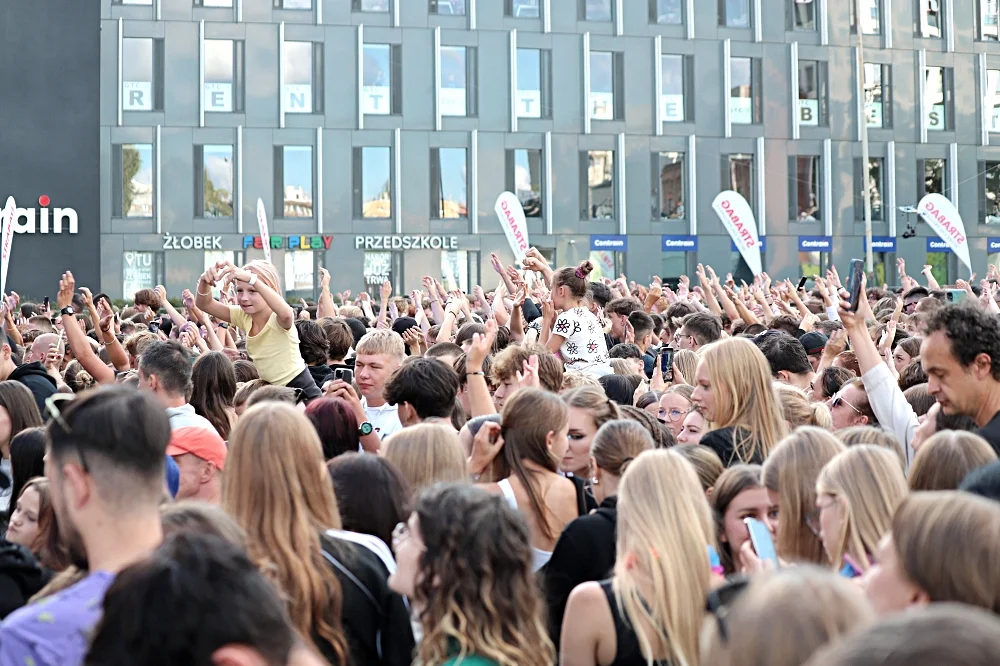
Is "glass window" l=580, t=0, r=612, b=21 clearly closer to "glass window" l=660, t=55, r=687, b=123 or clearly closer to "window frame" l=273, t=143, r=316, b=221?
"glass window" l=660, t=55, r=687, b=123

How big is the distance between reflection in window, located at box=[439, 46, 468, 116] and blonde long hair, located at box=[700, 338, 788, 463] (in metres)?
35.7

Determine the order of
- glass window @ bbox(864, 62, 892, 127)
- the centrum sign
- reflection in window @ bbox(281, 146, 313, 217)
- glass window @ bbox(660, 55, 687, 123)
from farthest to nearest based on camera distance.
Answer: glass window @ bbox(864, 62, 892, 127) < glass window @ bbox(660, 55, 687, 123) < reflection in window @ bbox(281, 146, 313, 217) < the centrum sign

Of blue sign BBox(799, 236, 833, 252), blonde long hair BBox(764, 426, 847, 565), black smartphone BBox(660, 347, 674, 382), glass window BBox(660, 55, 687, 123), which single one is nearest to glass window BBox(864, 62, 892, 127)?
blue sign BBox(799, 236, 833, 252)

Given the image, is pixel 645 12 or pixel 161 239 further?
pixel 645 12

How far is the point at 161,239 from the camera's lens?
38969 mm

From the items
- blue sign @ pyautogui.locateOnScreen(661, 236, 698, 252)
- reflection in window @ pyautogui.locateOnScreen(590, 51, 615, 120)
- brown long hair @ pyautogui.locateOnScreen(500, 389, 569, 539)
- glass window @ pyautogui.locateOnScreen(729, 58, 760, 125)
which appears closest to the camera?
brown long hair @ pyautogui.locateOnScreen(500, 389, 569, 539)

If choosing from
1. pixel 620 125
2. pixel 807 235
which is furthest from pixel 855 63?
pixel 620 125

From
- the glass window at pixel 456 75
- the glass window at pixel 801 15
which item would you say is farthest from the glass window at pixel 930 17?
the glass window at pixel 456 75

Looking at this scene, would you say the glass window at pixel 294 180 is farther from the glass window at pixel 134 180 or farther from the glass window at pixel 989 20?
the glass window at pixel 989 20

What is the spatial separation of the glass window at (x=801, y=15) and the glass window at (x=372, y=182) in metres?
15.9

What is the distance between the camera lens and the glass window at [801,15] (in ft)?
144

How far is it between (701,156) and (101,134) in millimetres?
20544

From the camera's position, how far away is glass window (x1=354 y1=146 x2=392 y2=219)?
40281 mm

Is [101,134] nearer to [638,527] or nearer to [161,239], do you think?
[161,239]
